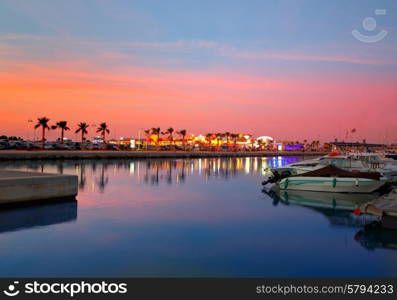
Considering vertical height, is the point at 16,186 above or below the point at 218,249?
above

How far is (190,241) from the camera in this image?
15047mm

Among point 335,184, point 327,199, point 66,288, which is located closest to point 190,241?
point 66,288

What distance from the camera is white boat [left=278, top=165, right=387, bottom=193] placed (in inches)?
1096

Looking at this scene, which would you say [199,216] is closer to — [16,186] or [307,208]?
[307,208]

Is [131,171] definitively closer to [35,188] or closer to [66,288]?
[35,188]

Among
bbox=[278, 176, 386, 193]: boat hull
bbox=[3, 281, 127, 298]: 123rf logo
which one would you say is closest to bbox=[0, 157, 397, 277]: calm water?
bbox=[3, 281, 127, 298]: 123rf logo

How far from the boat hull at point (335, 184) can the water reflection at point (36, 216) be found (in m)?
17.0

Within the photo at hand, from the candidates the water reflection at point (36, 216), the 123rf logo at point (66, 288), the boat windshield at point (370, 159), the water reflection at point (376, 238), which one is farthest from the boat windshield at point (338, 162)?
the 123rf logo at point (66, 288)

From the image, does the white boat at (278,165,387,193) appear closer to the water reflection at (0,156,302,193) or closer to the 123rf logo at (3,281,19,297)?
the water reflection at (0,156,302,193)

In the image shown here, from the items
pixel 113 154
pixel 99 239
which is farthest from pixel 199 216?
pixel 113 154

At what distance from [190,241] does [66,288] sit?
21.3 feet

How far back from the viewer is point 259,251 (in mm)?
13922

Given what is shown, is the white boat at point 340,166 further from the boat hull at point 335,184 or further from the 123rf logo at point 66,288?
the 123rf logo at point 66,288

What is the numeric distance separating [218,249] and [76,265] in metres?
4.99
